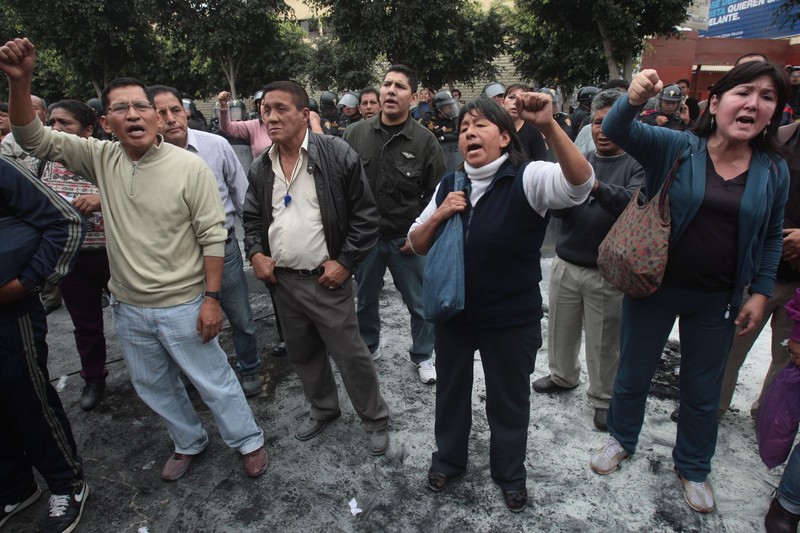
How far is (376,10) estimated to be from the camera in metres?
18.2

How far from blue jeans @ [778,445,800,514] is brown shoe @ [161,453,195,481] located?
3.00 meters

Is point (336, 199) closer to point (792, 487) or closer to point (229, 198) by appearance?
point (229, 198)

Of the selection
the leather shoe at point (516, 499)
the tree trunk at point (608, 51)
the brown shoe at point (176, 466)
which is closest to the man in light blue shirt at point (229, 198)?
the brown shoe at point (176, 466)

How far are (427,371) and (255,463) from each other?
137 cm

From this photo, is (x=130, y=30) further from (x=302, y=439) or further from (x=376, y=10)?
(x=302, y=439)

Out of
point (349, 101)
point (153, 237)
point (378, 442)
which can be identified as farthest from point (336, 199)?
point (349, 101)

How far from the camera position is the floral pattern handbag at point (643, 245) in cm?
209

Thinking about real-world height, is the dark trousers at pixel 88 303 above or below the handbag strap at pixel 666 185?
below

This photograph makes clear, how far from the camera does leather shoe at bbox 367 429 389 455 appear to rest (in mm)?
2838

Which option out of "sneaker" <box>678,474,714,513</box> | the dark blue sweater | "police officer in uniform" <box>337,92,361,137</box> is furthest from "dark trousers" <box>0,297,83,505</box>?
"police officer in uniform" <box>337,92,361,137</box>

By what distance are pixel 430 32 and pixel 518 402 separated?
66.0ft

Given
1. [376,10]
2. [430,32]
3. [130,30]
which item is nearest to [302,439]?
[376,10]

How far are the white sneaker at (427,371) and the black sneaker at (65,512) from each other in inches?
83.6

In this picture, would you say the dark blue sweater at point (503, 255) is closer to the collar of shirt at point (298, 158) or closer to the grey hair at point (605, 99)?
the collar of shirt at point (298, 158)
